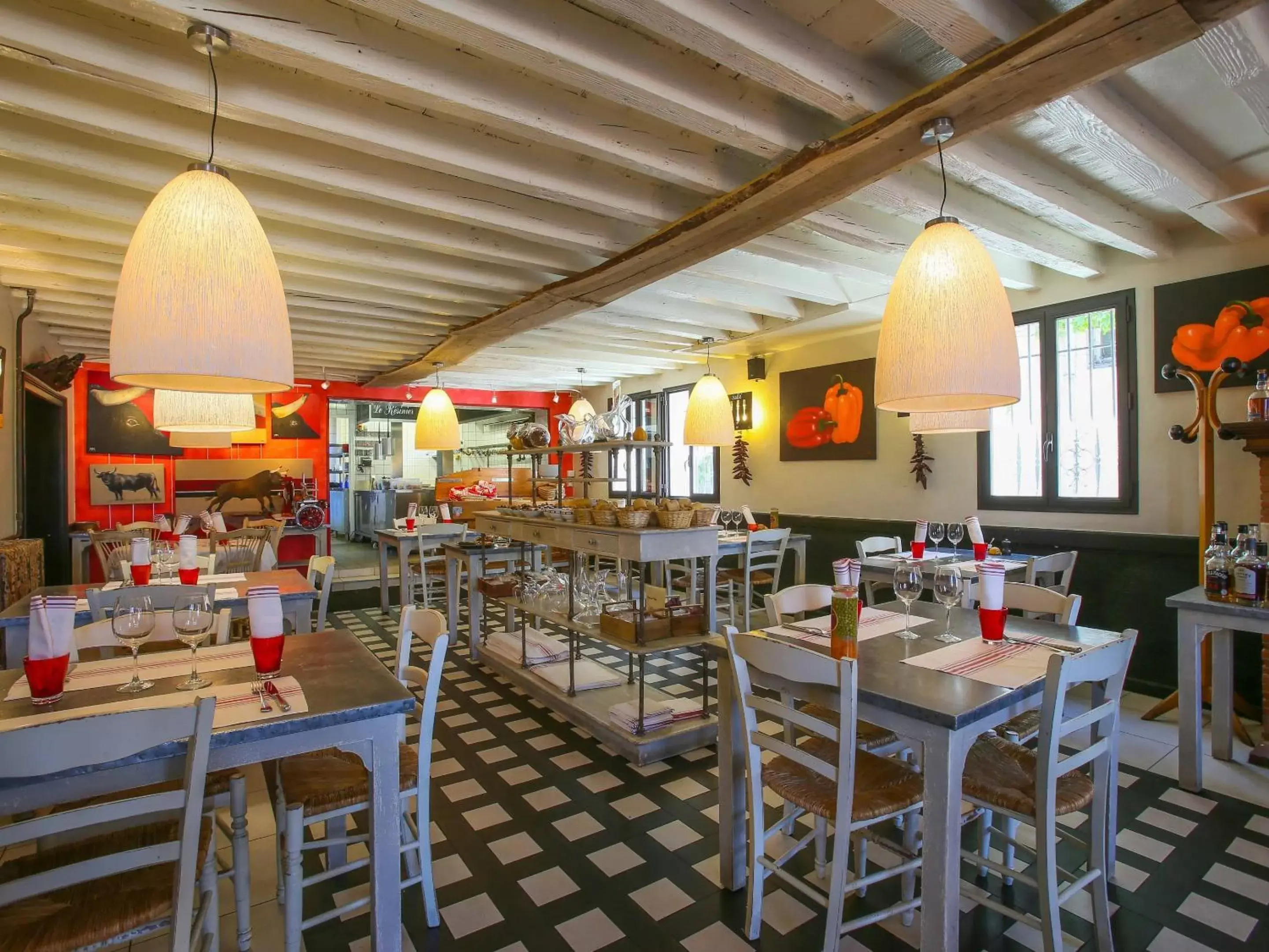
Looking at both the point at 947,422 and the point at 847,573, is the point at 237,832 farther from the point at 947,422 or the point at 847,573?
the point at 947,422

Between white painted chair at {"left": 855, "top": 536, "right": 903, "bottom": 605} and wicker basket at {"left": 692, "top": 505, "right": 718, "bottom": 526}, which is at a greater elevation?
wicker basket at {"left": 692, "top": 505, "right": 718, "bottom": 526}

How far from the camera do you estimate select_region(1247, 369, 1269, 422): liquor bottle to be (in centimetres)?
342

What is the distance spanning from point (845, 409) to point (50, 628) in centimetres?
614

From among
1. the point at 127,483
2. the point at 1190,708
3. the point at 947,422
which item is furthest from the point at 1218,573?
the point at 127,483

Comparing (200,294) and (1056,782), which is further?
(1056,782)

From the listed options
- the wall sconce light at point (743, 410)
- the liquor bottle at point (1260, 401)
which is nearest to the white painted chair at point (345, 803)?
the liquor bottle at point (1260, 401)

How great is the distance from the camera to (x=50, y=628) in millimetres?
1826

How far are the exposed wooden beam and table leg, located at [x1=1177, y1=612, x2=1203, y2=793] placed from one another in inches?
99.2

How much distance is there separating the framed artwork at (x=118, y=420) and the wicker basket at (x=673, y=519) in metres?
7.25

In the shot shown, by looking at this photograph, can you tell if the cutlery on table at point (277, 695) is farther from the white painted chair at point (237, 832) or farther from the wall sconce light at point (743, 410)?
the wall sconce light at point (743, 410)

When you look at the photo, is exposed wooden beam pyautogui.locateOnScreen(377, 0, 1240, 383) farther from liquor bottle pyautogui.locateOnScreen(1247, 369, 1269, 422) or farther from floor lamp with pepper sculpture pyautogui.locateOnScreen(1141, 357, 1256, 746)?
floor lamp with pepper sculpture pyautogui.locateOnScreen(1141, 357, 1256, 746)

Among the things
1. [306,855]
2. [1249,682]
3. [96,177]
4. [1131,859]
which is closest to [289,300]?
[96,177]

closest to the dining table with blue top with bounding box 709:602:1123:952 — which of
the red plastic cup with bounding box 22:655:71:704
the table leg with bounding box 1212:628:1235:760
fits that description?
the table leg with bounding box 1212:628:1235:760

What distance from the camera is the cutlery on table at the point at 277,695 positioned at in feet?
5.75
